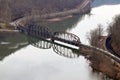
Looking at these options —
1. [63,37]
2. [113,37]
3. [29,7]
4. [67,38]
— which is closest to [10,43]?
[63,37]

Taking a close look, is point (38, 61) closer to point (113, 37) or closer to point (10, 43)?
point (113, 37)

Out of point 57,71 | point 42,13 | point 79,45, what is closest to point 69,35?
point 79,45

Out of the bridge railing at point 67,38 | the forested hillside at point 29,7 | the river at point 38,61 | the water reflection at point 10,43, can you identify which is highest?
the forested hillside at point 29,7

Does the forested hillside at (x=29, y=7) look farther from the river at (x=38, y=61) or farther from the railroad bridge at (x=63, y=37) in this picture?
the river at (x=38, y=61)

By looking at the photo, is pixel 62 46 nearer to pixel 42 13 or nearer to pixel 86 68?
pixel 86 68

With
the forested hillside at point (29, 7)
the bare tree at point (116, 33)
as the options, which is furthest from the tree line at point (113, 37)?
the forested hillside at point (29, 7)

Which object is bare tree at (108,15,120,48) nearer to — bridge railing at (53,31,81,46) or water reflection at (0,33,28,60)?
bridge railing at (53,31,81,46)
